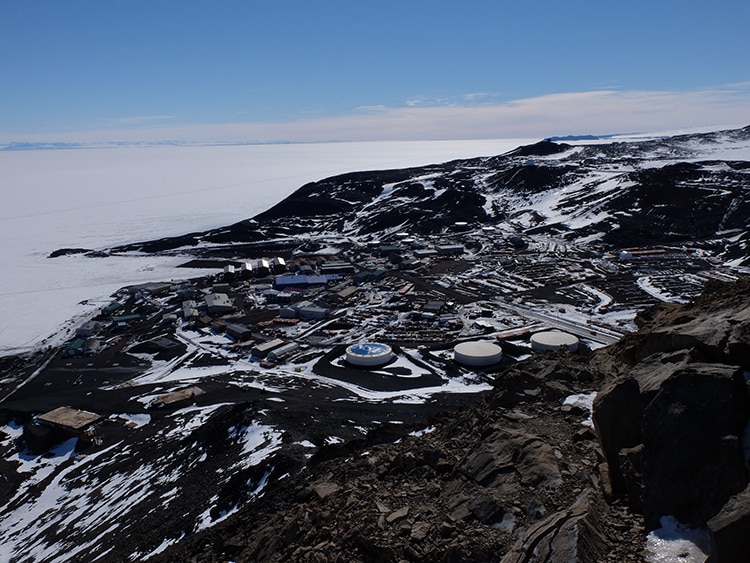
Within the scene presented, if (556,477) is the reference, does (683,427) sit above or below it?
above

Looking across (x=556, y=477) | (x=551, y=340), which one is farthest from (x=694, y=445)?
(x=551, y=340)

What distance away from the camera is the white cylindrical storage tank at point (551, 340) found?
37.6 metres

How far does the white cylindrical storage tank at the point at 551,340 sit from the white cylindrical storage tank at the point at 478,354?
2801 mm

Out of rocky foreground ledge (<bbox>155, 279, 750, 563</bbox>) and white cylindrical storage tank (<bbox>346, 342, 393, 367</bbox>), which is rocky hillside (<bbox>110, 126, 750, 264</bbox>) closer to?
white cylindrical storage tank (<bbox>346, 342, 393, 367</bbox>)

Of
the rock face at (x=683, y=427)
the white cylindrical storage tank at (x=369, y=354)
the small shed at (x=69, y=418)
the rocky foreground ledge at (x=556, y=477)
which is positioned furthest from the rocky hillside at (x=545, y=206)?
the small shed at (x=69, y=418)

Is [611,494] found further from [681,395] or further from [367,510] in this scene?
[367,510]

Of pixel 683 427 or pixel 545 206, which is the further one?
pixel 545 206

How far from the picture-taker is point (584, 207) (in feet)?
291

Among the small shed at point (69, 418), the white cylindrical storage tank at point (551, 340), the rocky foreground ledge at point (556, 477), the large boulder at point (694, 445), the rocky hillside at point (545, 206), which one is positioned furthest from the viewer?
the rocky hillside at point (545, 206)

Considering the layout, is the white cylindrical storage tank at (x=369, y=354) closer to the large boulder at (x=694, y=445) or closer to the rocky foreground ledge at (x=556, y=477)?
the rocky foreground ledge at (x=556, y=477)

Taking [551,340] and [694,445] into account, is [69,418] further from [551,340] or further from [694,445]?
[694,445]

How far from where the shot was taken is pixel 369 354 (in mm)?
39156

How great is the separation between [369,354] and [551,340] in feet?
46.3

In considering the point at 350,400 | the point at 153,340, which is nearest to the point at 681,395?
the point at 350,400
